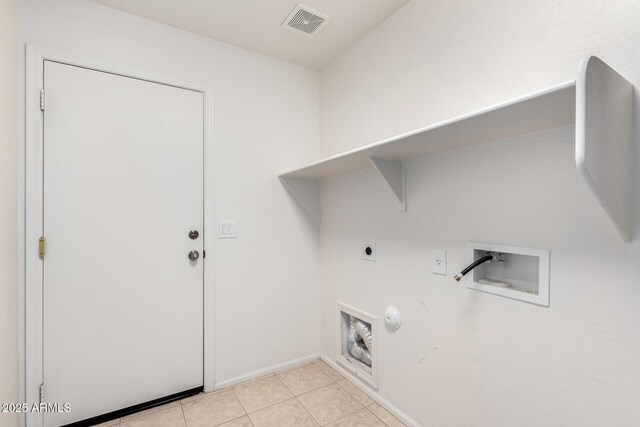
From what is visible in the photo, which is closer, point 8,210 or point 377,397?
point 8,210

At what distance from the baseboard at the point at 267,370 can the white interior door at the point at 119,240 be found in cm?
18

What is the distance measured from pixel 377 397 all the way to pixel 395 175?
1.33 m

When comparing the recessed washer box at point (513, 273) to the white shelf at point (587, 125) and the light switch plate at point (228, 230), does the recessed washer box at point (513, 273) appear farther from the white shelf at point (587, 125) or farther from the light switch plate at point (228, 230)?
the light switch plate at point (228, 230)

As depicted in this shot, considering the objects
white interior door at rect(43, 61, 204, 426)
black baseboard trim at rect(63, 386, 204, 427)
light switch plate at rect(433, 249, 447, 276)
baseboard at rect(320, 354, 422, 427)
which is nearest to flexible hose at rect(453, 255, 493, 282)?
light switch plate at rect(433, 249, 447, 276)

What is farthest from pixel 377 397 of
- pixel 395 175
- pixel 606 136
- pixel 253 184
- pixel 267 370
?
pixel 606 136

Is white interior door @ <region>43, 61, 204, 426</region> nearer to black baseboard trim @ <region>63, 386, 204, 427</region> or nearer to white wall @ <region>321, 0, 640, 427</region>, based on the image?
black baseboard trim @ <region>63, 386, 204, 427</region>

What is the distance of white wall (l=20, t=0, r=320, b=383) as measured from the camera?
1840 millimetres

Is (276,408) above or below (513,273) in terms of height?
below

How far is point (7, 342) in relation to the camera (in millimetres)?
1261

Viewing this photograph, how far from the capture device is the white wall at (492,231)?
36.8 inches

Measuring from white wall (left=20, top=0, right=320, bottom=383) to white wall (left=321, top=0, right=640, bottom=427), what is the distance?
492 mm

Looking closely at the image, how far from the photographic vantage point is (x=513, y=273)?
1213mm

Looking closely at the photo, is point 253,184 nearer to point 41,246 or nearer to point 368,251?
point 368,251

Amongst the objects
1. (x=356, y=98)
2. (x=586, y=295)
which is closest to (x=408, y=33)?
(x=356, y=98)
